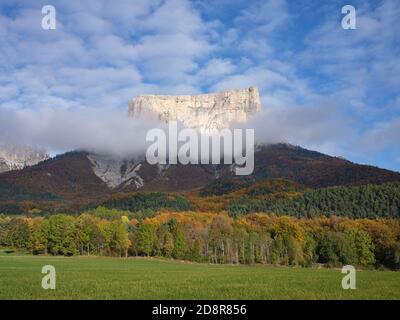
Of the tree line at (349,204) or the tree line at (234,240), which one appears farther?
the tree line at (349,204)

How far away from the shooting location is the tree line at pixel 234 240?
112 m

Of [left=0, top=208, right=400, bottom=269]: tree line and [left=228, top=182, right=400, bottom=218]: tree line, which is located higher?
[left=228, top=182, right=400, bottom=218]: tree line

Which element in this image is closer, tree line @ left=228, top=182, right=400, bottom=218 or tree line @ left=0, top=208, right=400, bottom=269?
tree line @ left=0, top=208, right=400, bottom=269

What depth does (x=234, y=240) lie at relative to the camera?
12212 cm

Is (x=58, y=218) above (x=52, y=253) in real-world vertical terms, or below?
above

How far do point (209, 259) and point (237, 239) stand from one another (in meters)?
9.66

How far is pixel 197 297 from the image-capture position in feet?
113

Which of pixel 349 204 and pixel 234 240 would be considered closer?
pixel 234 240

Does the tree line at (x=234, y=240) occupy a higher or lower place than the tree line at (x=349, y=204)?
lower

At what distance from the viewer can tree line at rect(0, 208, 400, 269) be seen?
112 meters

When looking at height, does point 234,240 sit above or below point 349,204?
below
